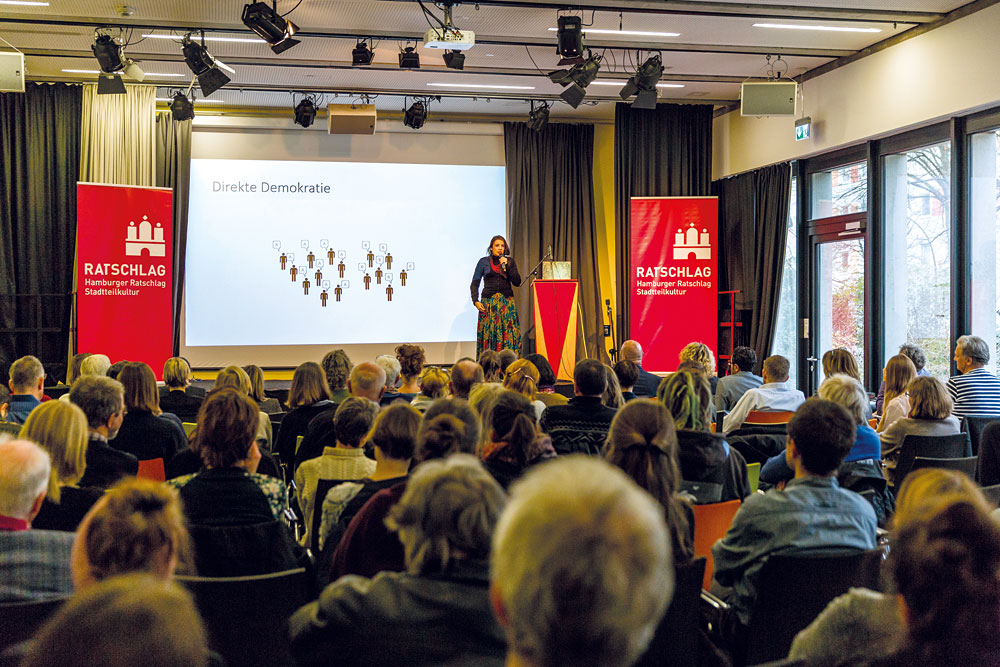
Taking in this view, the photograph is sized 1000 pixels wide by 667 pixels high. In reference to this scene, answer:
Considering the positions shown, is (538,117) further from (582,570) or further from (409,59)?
(582,570)

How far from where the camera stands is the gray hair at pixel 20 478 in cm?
207

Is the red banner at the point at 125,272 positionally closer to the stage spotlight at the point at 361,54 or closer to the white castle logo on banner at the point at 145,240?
the white castle logo on banner at the point at 145,240

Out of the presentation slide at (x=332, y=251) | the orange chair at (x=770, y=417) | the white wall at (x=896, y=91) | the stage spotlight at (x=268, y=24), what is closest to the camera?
the orange chair at (x=770, y=417)

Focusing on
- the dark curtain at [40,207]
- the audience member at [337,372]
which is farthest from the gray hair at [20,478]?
the dark curtain at [40,207]

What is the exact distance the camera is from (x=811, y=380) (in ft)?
30.2

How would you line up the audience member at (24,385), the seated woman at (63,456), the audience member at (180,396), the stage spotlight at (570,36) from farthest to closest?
the stage spotlight at (570,36) < the audience member at (180,396) < the audience member at (24,385) < the seated woman at (63,456)

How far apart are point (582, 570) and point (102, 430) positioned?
310cm

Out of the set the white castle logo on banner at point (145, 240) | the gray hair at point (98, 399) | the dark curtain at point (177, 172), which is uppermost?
the dark curtain at point (177, 172)

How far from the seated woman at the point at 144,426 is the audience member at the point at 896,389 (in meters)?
3.81

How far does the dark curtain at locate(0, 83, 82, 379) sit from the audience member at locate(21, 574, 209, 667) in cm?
977

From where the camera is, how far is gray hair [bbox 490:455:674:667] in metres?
0.97

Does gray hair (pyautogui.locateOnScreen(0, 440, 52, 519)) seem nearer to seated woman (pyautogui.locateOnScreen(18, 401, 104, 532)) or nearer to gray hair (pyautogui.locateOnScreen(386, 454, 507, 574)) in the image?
seated woman (pyautogui.locateOnScreen(18, 401, 104, 532))

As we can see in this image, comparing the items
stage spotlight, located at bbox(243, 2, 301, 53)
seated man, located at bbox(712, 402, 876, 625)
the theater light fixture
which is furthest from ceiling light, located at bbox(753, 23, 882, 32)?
seated man, located at bbox(712, 402, 876, 625)

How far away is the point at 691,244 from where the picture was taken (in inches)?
394
